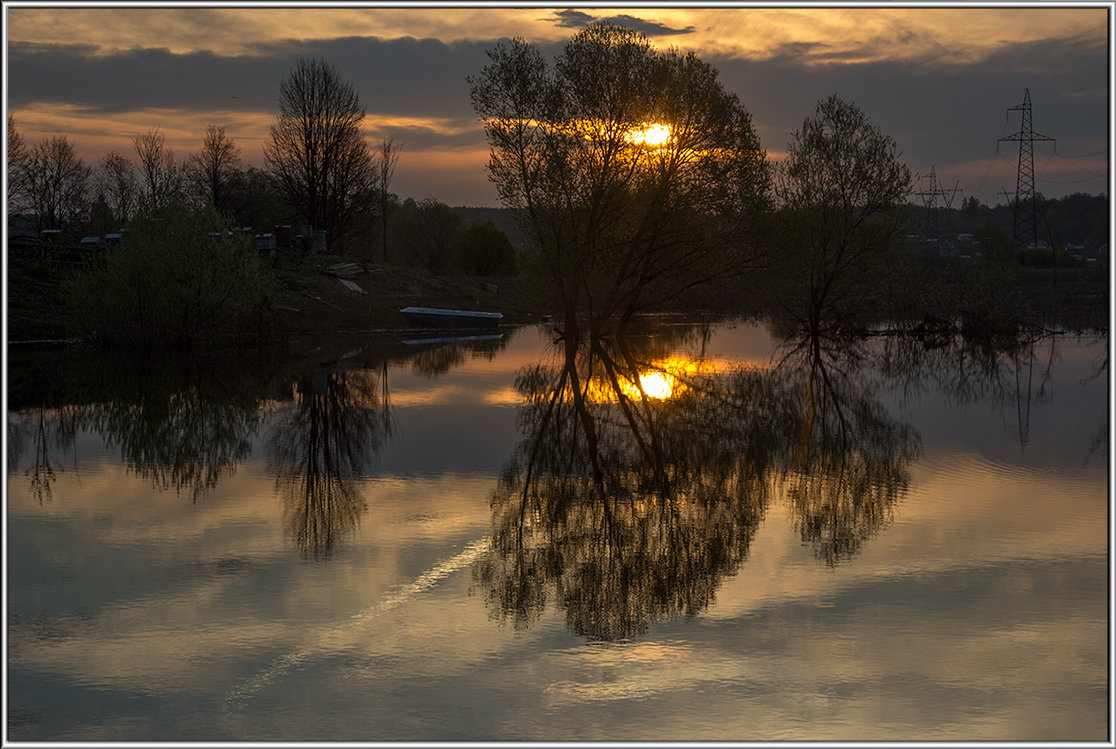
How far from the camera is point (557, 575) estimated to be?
948cm

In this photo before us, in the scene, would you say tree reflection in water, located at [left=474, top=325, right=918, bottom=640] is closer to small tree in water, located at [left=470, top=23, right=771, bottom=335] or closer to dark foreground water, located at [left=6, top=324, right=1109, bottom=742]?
dark foreground water, located at [left=6, top=324, right=1109, bottom=742]

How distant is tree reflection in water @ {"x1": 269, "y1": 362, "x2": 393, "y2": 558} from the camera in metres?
11.6

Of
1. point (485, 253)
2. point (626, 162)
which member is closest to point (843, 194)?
point (626, 162)

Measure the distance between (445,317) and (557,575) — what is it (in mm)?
47354

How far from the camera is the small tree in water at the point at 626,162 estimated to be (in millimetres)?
40094

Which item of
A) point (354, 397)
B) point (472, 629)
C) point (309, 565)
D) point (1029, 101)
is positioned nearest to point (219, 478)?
point (309, 565)

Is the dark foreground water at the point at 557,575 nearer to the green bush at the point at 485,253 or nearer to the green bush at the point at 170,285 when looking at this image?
the green bush at the point at 170,285

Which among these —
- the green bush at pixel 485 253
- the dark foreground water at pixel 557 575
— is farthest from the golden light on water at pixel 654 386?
the green bush at pixel 485 253

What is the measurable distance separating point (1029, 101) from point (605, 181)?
4769 cm

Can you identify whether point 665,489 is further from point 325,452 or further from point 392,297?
point 392,297

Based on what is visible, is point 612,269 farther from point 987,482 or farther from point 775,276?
point 987,482

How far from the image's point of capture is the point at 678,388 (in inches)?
1030

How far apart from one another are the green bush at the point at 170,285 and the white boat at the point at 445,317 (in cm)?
1672

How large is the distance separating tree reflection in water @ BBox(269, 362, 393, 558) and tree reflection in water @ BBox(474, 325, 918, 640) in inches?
72.1
